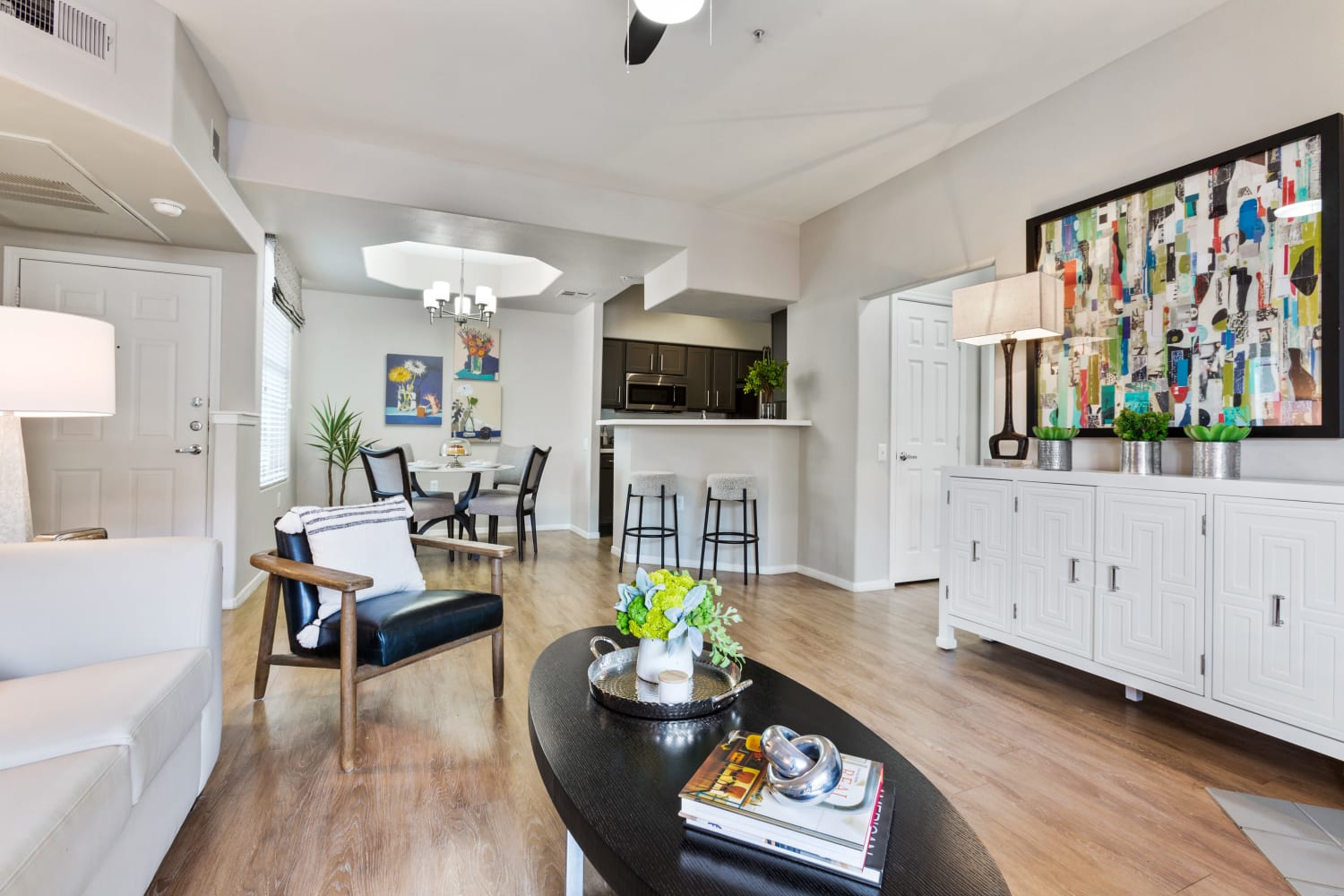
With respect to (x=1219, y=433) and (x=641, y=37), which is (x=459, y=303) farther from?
(x=1219, y=433)

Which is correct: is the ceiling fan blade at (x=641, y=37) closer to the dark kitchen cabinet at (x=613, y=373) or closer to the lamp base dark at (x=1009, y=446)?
the lamp base dark at (x=1009, y=446)

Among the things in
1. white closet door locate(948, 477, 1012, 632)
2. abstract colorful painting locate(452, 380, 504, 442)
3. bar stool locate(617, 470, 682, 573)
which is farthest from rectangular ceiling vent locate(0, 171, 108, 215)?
white closet door locate(948, 477, 1012, 632)

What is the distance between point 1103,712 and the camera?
2490 mm

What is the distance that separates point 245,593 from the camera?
13.3 feet

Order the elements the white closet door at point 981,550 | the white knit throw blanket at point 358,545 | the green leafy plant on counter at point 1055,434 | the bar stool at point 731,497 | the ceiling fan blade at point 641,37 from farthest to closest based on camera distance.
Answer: the bar stool at point 731,497 → the white closet door at point 981,550 → the green leafy plant on counter at point 1055,434 → the white knit throw blanket at point 358,545 → the ceiling fan blade at point 641,37

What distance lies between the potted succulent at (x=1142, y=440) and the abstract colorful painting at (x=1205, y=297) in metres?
0.14

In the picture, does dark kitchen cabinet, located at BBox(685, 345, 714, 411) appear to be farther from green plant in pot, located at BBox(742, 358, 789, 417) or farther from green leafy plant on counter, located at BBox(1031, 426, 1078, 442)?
green leafy plant on counter, located at BBox(1031, 426, 1078, 442)

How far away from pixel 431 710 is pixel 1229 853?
97.2 inches

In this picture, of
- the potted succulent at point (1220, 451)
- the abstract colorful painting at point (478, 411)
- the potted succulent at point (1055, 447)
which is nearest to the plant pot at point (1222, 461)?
the potted succulent at point (1220, 451)

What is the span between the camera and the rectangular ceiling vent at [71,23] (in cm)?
215

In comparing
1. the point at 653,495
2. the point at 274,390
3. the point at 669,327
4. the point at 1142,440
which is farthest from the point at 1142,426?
the point at 274,390

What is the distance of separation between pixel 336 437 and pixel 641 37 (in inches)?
206

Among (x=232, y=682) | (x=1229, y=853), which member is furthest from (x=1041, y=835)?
(x=232, y=682)

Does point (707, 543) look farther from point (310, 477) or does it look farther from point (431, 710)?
point (310, 477)
